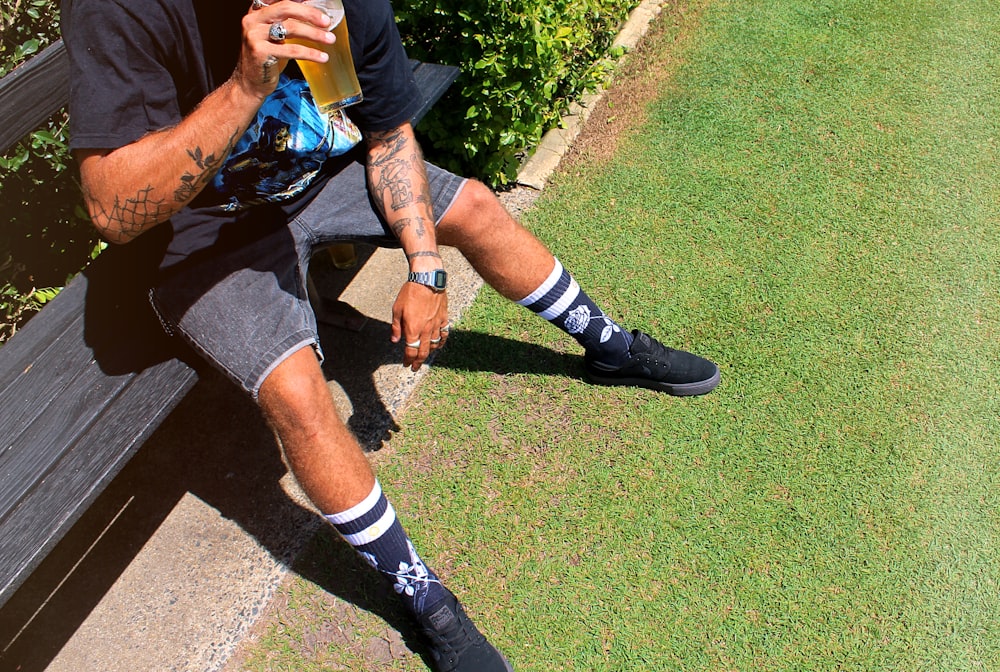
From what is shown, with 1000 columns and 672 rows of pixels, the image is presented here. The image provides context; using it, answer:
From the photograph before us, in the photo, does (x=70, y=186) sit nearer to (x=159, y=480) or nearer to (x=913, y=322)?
(x=159, y=480)

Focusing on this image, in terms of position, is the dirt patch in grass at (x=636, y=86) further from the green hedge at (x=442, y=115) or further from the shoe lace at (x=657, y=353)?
the shoe lace at (x=657, y=353)

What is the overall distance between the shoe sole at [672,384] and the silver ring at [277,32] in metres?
1.73

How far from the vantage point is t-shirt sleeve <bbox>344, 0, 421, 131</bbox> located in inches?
91.3

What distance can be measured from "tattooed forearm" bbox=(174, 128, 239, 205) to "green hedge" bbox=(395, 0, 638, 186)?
1.70m

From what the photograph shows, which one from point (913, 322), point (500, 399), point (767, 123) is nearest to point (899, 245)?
point (913, 322)

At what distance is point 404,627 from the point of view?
8.25 feet

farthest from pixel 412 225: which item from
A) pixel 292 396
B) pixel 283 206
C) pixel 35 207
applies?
pixel 35 207

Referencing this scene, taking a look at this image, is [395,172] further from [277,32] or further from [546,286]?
[277,32]

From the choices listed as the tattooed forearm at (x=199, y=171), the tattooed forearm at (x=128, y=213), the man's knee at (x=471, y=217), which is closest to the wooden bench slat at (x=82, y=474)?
the tattooed forearm at (x=128, y=213)

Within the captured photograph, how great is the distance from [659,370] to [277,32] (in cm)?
181

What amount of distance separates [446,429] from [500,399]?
0.25 m

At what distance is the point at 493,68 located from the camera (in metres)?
3.40

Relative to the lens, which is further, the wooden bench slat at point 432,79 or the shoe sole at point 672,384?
the wooden bench slat at point 432,79

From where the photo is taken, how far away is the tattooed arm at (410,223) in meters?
2.38
